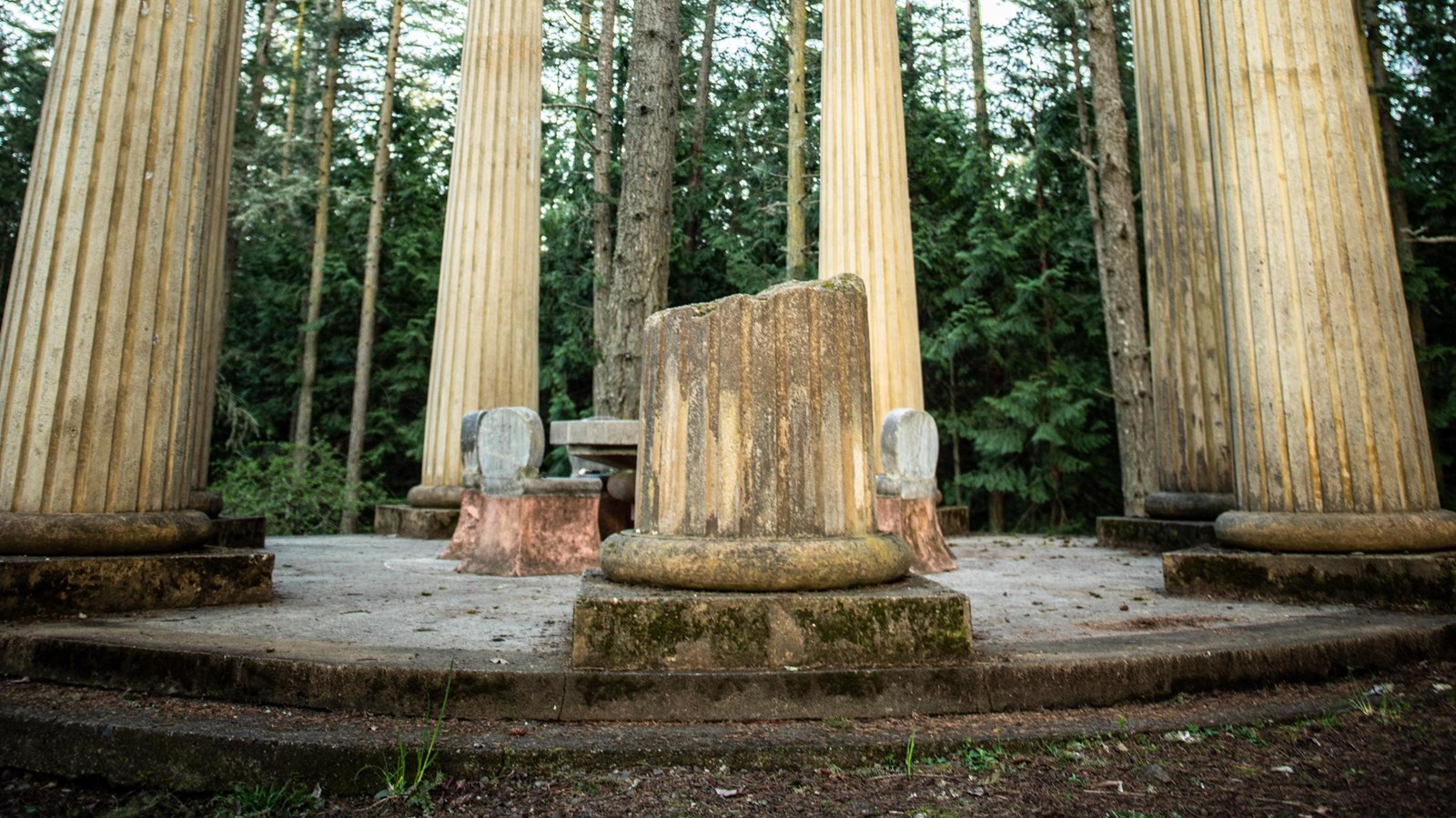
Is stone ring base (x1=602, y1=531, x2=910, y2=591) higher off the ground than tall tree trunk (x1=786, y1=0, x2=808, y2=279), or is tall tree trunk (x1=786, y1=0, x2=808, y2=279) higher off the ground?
tall tree trunk (x1=786, y1=0, x2=808, y2=279)

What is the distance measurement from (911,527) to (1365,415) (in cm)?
332

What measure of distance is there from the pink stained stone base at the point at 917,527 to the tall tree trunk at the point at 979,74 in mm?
15147

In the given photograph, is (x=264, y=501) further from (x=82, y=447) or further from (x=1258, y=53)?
(x=1258, y=53)

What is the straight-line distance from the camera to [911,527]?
7469 millimetres

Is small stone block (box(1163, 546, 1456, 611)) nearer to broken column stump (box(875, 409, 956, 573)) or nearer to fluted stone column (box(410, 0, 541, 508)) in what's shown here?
broken column stump (box(875, 409, 956, 573))

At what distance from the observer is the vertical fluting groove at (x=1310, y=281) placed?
514 cm

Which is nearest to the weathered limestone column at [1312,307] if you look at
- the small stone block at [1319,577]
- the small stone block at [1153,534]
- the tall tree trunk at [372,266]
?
the small stone block at [1319,577]

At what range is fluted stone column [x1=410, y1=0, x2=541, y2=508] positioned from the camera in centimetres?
1030

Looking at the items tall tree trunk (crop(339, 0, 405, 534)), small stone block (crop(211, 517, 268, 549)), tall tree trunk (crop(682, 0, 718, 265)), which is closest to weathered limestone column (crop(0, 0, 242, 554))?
small stone block (crop(211, 517, 268, 549))

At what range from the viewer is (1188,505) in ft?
25.6

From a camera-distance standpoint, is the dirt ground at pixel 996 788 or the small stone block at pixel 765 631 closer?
the dirt ground at pixel 996 788

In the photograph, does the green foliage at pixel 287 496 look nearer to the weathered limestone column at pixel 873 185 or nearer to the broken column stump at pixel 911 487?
the weathered limestone column at pixel 873 185

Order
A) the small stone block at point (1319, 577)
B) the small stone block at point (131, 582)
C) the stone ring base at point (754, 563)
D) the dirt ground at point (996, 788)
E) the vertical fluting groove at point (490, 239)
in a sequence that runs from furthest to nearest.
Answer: the vertical fluting groove at point (490, 239), the small stone block at point (1319, 577), the small stone block at point (131, 582), the stone ring base at point (754, 563), the dirt ground at point (996, 788)

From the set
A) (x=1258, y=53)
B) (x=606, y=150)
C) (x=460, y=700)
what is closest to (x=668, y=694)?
(x=460, y=700)
